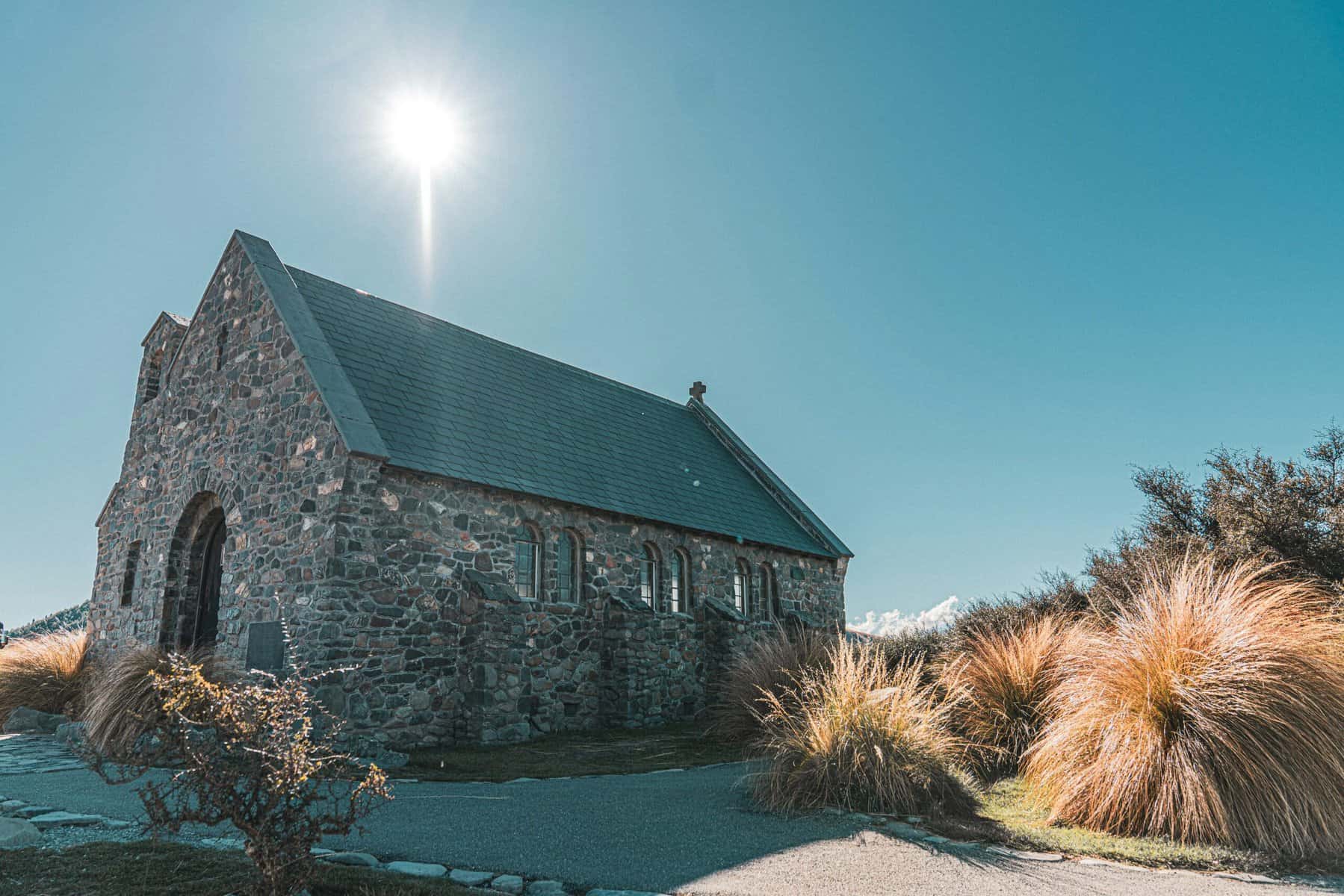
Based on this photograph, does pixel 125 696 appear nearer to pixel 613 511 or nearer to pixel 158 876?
pixel 158 876

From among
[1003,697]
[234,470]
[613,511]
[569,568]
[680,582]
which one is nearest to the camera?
[1003,697]

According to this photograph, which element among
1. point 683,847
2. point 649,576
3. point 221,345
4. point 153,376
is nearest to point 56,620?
point 153,376

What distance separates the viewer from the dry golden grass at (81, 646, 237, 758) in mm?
10492

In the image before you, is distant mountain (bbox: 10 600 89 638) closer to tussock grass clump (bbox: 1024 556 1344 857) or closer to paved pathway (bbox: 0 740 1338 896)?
paved pathway (bbox: 0 740 1338 896)

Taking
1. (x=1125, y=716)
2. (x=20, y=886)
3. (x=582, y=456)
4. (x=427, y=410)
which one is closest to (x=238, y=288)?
(x=427, y=410)

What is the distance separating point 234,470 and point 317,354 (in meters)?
2.72

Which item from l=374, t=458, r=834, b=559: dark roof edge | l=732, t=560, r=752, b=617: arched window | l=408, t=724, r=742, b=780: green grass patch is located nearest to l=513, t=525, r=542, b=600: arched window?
l=374, t=458, r=834, b=559: dark roof edge

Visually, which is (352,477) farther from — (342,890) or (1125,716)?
(1125,716)

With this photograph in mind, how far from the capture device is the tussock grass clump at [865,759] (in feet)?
25.0

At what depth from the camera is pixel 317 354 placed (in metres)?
13.8

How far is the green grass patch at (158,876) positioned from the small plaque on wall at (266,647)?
6.67m

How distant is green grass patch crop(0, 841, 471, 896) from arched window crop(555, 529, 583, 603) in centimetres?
1013

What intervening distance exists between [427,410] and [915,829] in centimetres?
1148

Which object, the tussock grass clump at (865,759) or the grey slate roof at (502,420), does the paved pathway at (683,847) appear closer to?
the tussock grass clump at (865,759)
